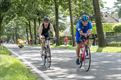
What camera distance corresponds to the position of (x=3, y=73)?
12625mm

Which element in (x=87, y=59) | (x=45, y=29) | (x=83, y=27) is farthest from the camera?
(x=45, y=29)

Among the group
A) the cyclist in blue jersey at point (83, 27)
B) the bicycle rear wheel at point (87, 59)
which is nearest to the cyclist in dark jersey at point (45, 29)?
the cyclist in blue jersey at point (83, 27)

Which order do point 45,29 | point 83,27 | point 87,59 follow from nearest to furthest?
point 83,27, point 87,59, point 45,29

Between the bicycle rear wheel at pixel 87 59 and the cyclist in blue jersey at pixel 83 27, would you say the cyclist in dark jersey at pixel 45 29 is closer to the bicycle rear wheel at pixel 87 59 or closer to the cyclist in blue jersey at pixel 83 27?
the cyclist in blue jersey at pixel 83 27

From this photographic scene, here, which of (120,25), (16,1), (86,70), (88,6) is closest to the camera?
(86,70)

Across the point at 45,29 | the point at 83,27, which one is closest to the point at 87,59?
the point at 83,27

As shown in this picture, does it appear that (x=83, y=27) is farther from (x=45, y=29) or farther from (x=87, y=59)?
→ (x=45, y=29)

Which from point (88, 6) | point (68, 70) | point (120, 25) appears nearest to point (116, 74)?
point (68, 70)

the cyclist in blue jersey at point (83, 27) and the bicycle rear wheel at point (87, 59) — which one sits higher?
the cyclist in blue jersey at point (83, 27)

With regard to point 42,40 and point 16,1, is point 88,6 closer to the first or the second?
point 16,1

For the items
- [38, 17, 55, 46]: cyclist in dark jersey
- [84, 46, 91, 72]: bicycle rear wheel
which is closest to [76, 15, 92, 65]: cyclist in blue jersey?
[84, 46, 91, 72]: bicycle rear wheel

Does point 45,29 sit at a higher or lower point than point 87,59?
higher

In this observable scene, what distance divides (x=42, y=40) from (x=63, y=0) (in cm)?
3687

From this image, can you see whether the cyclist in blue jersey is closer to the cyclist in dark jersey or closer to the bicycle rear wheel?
the bicycle rear wheel
